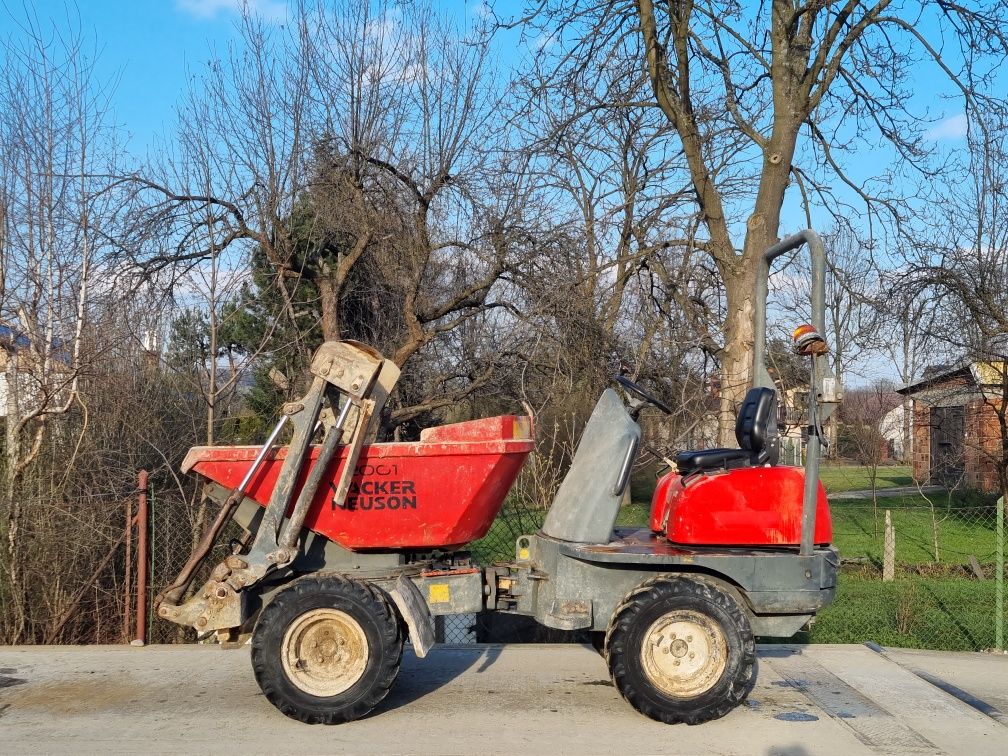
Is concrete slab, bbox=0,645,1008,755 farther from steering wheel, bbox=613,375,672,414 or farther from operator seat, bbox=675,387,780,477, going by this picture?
steering wheel, bbox=613,375,672,414

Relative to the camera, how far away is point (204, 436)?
896cm

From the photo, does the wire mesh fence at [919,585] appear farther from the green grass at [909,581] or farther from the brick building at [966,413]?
the brick building at [966,413]

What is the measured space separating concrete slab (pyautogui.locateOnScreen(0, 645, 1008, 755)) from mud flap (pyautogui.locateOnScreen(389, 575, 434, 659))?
17.6 inches

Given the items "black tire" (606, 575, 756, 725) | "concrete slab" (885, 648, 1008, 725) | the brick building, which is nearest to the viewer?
"black tire" (606, 575, 756, 725)

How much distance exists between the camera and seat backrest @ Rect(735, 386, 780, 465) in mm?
5809

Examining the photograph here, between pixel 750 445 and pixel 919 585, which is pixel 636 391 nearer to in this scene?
pixel 750 445

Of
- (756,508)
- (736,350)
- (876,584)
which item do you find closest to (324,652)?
(756,508)

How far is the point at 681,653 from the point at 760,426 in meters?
1.41

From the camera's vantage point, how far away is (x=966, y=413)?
15.6m

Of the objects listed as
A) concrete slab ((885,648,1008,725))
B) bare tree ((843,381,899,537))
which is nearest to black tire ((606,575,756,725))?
concrete slab ((885,648,1008,725))

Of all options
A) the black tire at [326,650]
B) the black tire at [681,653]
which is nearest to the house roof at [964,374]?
the black tire at [681,653]

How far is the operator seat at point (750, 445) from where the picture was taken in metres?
5.74

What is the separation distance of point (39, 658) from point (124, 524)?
1.40 m

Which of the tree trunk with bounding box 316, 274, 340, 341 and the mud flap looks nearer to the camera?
Answer: the mud flap
